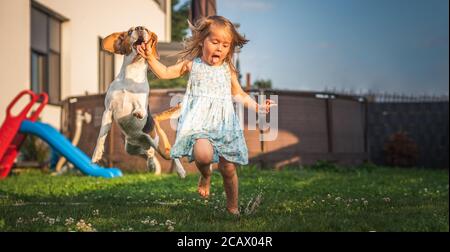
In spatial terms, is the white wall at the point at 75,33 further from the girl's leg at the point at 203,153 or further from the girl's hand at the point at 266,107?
the girl's hand at the point at 266,107

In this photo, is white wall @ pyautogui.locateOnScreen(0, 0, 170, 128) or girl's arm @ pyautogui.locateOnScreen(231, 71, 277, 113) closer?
girl's arm @ pyautogui.locateOnScreen(231, 71, 277, 113)

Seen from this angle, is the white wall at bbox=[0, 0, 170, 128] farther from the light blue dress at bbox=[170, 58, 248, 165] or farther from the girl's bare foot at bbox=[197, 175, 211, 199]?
the girl's bare foot at bbox=[197, 175, 211, 199]

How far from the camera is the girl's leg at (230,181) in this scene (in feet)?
13.5

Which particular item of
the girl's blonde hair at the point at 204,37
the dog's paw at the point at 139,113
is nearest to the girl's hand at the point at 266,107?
the girl's blonde hair at the point at 204,37

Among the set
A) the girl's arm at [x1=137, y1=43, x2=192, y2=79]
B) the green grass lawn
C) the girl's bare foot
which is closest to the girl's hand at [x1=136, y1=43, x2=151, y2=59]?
the girl's arm at [x1=137, y1=43, x2=192, y2=79]

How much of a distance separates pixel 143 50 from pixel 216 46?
47 centimetres

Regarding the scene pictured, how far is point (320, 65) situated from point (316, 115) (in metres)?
5.61

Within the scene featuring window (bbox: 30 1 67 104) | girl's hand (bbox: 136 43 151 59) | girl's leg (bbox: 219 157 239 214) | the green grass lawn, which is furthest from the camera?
window (bbox: 30 1 67 104)

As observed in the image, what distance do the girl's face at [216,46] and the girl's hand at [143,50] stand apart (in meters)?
0.40

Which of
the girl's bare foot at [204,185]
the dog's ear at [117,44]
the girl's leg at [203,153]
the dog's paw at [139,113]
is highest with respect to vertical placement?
the dog's ear at [117,44]

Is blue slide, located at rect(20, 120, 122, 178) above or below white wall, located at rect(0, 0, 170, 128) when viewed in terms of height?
below

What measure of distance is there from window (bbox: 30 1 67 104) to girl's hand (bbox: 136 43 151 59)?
4.95 m

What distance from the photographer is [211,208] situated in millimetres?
4855

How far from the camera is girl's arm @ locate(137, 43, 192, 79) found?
11.5 ft
